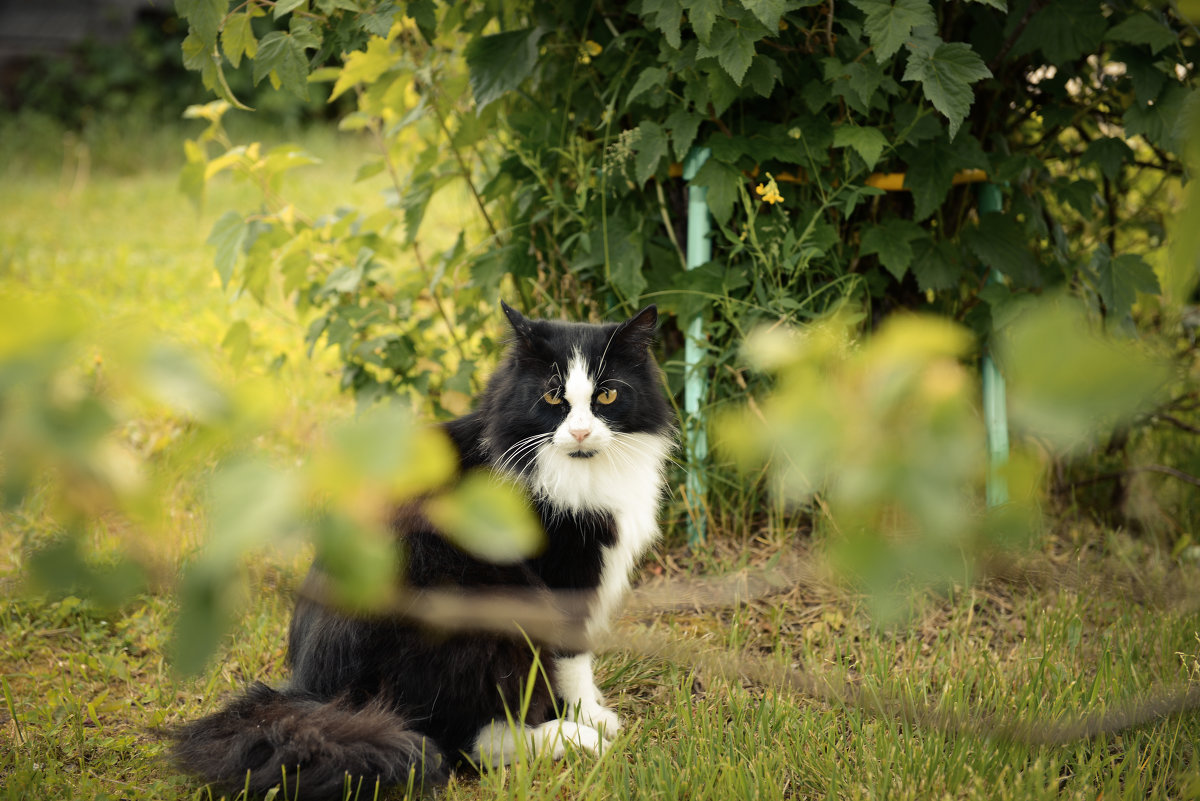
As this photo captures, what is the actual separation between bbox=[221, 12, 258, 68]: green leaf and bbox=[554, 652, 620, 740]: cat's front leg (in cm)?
140

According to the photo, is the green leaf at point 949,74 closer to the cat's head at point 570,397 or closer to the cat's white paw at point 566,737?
the cat's head at point 570,397

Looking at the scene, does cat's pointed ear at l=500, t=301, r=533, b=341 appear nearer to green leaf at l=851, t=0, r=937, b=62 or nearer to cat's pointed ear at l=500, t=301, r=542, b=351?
cat's pointed ear at l=500, t=301, r=542, b=351

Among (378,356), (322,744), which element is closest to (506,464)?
(322,744)

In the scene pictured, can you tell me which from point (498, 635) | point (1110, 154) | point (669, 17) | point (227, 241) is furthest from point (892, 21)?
point (227, 241)

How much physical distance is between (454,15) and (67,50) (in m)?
9.88

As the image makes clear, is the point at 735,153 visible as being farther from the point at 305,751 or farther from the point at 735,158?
the point at 305,751

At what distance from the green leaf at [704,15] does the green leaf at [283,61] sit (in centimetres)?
87

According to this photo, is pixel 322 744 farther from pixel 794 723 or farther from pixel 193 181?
pixel 193 181

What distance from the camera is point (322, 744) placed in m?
1.54

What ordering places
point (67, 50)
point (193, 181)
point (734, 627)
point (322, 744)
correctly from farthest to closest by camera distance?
point (67, 50), point (193, 181), point (734, 627), point (322, 744)

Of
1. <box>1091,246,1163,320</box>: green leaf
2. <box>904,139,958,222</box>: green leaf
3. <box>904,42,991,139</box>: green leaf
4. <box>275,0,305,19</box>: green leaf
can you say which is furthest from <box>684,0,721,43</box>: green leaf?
<box>1091,246,1163,320</box>: green leaf

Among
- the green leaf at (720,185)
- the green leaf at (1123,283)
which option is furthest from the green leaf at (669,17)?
the green leaf at (1123,283)

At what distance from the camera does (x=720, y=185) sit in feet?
7.73

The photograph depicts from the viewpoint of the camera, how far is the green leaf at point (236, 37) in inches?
66.1
